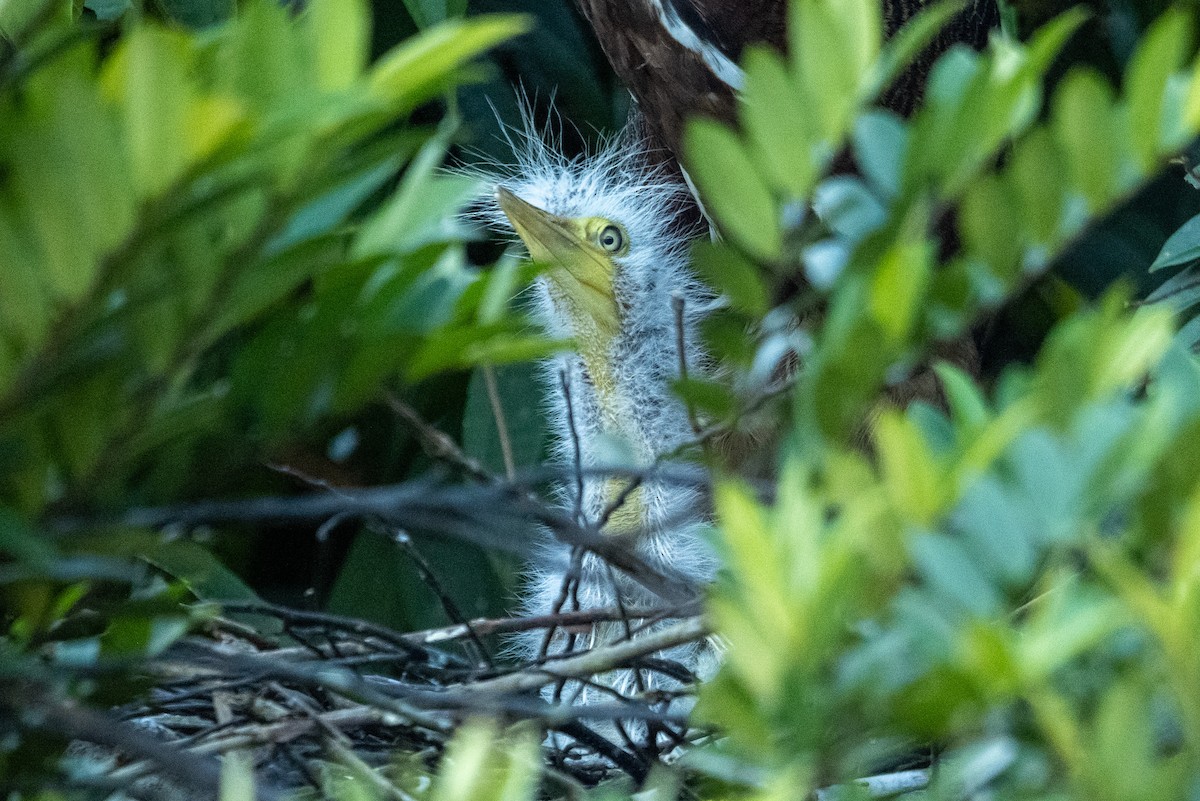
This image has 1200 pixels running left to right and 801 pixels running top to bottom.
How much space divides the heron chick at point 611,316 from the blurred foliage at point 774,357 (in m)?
0.87

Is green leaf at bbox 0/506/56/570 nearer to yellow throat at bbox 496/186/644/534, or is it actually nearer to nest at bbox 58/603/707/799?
nest at bbox 58/603/707/799

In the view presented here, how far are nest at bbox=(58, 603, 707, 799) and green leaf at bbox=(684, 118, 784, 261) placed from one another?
15cm

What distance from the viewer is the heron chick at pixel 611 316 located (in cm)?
129

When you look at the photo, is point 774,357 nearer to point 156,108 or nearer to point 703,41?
point 156,108

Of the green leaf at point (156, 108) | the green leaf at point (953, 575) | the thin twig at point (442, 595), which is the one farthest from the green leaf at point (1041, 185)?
the thin twig at point (442, 595)

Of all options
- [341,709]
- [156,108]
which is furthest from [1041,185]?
[341,709]

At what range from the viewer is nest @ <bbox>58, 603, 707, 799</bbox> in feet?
1.27

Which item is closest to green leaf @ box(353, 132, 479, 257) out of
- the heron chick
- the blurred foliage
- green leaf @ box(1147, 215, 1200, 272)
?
the blurred foliage

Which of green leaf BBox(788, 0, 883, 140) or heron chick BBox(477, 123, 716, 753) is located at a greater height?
heron chick BBox(477, 123, 716, 753)

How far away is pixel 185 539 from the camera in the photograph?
0.39m

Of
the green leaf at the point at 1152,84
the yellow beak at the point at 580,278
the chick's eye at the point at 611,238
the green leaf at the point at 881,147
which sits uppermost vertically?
the chick's eye at the point at 611,238

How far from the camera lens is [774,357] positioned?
1.19ft

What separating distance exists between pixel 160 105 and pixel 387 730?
0.48 metres

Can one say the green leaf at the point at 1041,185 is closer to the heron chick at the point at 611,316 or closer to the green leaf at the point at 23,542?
the green leaf at the point at 23,542
